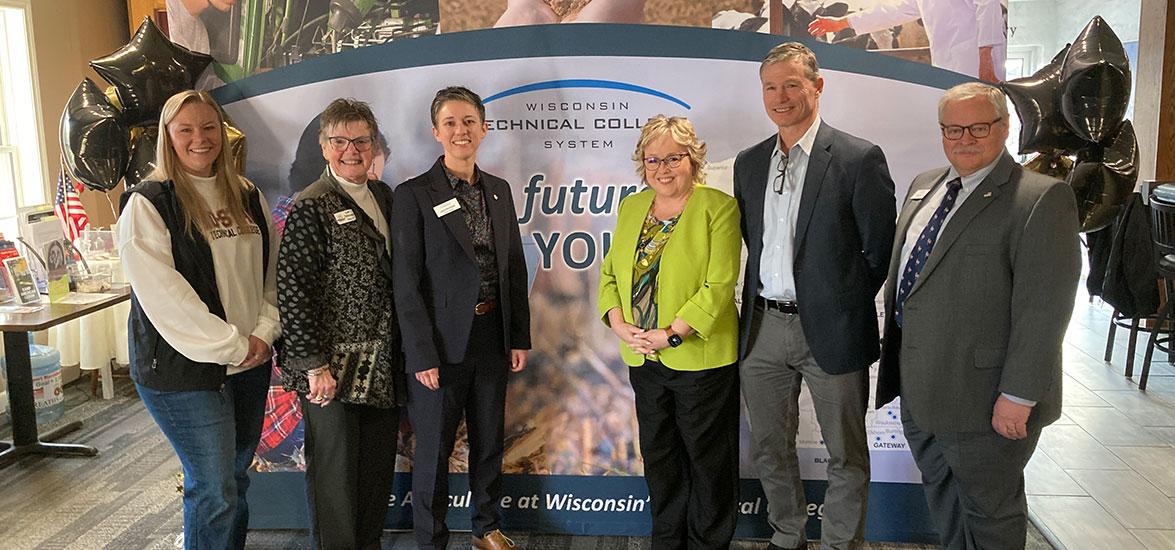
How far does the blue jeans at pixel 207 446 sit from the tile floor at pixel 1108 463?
112 inches

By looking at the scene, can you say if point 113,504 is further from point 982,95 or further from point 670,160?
point 982,95

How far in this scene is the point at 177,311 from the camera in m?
2.29

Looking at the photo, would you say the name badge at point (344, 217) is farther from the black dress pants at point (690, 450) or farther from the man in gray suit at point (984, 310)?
the man in gray suit at point (984, 310)

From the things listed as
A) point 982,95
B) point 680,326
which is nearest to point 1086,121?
point 982,95

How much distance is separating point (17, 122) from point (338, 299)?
12.0ft

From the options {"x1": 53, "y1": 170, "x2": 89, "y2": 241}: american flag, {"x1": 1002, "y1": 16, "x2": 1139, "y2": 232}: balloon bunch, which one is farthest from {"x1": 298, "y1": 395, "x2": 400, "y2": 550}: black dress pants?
{"x1": 53, "y1": 170, "x2": 89, "y2": 241}: american flag

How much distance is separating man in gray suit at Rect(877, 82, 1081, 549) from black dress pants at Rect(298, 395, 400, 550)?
5.15 ft

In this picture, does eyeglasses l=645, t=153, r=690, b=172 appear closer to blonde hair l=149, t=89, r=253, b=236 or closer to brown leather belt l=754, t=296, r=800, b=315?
brown leather belt l=754, t=296, r=800, b=315

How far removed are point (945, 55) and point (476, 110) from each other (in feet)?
4.99

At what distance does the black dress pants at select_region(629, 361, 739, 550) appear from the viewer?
258 centimetres

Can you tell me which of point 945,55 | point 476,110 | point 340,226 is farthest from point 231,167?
point 945,55

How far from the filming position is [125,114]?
2791mm

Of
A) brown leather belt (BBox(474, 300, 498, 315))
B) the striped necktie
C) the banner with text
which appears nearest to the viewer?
the striped necktie

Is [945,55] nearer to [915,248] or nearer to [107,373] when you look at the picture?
[915,248]
